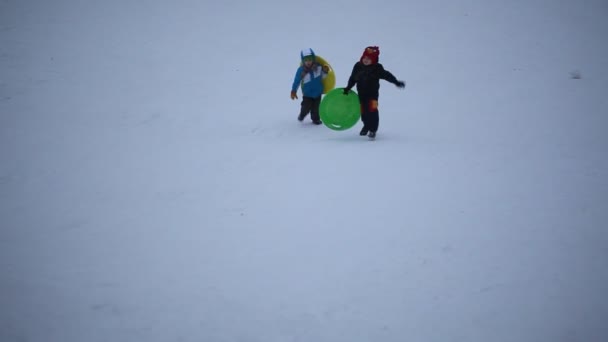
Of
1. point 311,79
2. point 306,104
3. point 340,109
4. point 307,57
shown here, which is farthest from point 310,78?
point 340,109

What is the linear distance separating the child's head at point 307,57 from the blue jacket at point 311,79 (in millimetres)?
96

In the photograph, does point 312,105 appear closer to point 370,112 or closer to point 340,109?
point 340,109

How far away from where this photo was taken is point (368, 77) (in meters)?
5.07

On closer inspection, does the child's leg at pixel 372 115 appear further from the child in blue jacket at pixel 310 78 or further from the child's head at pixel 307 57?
→ the child's head at pixel 307 57

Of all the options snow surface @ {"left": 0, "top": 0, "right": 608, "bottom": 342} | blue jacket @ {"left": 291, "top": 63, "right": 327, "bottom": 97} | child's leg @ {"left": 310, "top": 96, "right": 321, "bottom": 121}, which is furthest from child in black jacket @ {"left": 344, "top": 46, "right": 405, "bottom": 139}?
child's leg @ {"left": 310, "top": 96, "right": 321, "bottom": 121}

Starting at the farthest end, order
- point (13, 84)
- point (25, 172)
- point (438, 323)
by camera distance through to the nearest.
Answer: point (13, 84) < point (25, 172) < point (438, 323)

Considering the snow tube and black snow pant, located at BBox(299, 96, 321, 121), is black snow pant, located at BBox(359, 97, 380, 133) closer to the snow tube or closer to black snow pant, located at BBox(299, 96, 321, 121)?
the snow tube

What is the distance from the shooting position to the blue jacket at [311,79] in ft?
19.1

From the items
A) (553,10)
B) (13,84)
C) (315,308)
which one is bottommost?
(315,308)

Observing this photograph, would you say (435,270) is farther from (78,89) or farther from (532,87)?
(78,89)

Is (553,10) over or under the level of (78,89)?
over

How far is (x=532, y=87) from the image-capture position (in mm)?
7703

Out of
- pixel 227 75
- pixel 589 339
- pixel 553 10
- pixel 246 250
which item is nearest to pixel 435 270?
pixel 589 339

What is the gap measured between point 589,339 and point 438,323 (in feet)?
2.75
